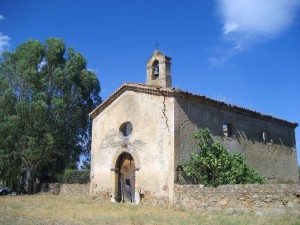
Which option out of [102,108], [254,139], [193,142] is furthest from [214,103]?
[102,108]

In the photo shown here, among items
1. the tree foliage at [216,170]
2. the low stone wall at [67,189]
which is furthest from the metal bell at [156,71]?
the low stone wall at [67,189]

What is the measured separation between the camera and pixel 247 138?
786 inches

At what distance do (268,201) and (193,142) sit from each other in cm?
526

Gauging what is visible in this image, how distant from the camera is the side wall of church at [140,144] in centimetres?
1620

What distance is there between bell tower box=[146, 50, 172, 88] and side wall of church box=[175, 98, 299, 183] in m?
2.25

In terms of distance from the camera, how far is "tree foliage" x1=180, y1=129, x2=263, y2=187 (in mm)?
15805

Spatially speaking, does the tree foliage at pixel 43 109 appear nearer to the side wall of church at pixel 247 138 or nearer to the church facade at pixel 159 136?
the church facade at pixel 159 136

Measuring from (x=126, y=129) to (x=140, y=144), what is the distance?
6.07 feet

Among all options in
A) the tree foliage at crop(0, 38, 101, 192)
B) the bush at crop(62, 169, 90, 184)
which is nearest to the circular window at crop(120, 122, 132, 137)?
the bush at crop(62, 169, 90, 184)

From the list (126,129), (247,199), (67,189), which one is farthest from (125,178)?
(247,199)

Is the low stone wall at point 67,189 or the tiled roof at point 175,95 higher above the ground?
the tiled roof at point 175,95

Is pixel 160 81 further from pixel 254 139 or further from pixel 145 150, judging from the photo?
pixel 254 139

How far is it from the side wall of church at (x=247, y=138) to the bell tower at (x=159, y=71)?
225 centimetres

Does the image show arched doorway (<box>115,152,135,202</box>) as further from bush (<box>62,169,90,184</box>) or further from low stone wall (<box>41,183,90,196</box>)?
bush (<box>62,169,90,184</box>)
